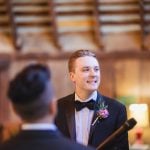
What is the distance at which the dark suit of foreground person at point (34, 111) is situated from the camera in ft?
4.99

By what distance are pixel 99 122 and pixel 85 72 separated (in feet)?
0.92

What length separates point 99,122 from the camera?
8.38 feet

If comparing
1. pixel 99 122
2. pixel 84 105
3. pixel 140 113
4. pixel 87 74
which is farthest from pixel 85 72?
pixel 140 113

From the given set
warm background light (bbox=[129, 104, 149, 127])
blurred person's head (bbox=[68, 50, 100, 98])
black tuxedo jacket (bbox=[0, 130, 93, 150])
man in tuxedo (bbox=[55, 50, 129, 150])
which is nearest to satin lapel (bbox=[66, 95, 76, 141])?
man in tuxedo (bbox=[55, 50, 129, 150])

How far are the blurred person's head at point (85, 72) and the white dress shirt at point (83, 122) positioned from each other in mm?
78

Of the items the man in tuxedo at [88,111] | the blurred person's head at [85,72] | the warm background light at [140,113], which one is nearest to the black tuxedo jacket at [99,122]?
the man in tuxedo at [88,111]

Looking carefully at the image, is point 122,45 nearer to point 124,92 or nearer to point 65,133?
point 124,92

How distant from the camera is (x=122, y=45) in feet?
20.5

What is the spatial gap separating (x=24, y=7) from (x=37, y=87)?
4514 millimetres

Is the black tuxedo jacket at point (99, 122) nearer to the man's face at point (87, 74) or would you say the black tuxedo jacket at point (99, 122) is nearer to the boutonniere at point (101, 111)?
the boutonniere at point (101, 111)

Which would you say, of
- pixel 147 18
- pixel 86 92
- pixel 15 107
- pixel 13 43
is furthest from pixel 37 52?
pixel 15 107

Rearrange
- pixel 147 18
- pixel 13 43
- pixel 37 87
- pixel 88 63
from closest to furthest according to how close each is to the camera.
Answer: pixel 37 87, pixel 88 63, pixel 147 18, pixel 13 43

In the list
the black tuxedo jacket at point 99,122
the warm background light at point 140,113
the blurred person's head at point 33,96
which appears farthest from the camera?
the warm background light at point 140,113

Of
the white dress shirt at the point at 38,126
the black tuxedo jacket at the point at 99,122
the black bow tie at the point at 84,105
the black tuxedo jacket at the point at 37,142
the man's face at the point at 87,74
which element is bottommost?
the black tuxedo jacket at the point at 99,122
